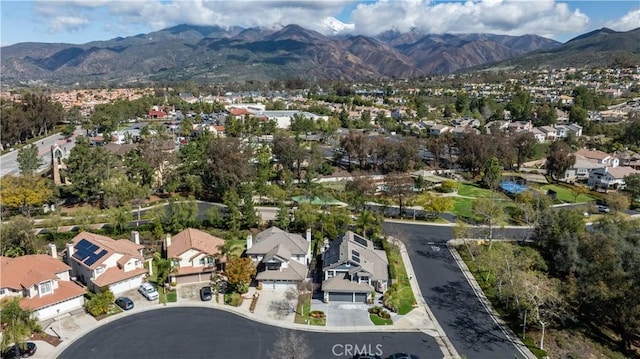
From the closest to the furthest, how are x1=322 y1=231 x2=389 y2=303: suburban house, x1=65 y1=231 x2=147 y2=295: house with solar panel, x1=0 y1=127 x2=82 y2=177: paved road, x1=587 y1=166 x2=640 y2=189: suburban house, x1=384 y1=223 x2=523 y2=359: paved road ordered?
x1=384 y1=223 x2=523 y2=359: paved road, x1=322 y1=231 x2=389 y2=303: suburban house, x1=65 y1=231 x2=147 y2=295: house with solar panel, x1=587 y1=166 x2=640 y2=189: suburban house, x1=0 y1=127 x2=82 y2=177: paved road

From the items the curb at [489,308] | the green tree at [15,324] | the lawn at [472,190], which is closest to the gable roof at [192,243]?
the green tree at [15,324]

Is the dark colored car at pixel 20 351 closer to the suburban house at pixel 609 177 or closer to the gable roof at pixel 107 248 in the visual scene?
the gable roof at pixel 107 248

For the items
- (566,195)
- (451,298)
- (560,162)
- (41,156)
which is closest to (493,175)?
(566,195)

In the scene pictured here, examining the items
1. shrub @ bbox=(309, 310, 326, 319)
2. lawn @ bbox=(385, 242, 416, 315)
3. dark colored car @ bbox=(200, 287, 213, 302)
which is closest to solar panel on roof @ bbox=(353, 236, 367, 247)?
lawn @ bbox=(385, 242, 416, 315)

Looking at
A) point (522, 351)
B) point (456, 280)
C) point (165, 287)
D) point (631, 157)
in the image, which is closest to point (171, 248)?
point (165, 287)

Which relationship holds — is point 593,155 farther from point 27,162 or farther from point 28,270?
point 27,162

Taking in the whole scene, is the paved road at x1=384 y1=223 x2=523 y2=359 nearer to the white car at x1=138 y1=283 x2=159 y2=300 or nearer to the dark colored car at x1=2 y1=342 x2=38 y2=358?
the white car at x1=138 y1=283 x2=159 y2=300
